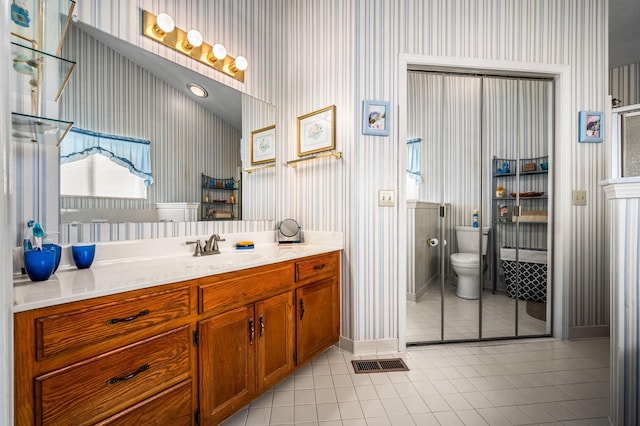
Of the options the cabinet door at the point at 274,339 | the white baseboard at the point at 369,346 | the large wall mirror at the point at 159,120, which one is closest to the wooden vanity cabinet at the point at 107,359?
the cabinet door at the point at 274,339

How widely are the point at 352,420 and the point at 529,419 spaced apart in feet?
2.98

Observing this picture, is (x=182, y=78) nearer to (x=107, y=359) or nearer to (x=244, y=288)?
(x=244, y=288)

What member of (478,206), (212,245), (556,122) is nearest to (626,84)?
(556,122)

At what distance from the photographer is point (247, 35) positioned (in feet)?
7.39

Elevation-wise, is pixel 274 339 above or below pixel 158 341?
below

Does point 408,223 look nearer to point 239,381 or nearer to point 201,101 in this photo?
point 239,381

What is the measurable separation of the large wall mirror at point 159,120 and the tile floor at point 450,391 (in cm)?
123

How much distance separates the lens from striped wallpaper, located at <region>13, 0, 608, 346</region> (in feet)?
6.99

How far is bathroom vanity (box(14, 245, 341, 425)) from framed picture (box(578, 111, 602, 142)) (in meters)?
2.63

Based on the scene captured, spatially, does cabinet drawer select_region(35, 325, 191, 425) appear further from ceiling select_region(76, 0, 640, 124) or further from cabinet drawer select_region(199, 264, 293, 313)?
ceiling select_region(76, 0, 640, 124)

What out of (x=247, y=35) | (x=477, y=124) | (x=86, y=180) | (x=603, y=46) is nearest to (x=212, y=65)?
(x=247, y=35)

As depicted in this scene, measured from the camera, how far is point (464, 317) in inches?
95.7

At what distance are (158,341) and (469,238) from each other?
2296mm

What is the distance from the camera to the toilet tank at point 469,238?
2.38m
